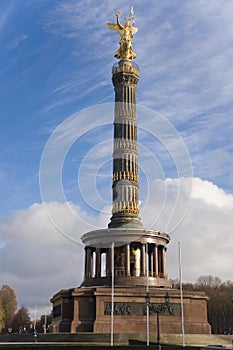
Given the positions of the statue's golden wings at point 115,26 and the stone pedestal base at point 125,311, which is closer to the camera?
the stone pedestal base at point 125,311

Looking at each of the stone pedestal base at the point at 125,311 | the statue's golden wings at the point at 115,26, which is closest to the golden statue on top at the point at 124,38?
the statue's golden wings at the point at 115,26

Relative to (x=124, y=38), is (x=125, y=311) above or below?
below

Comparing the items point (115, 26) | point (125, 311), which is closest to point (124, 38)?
point (115, 26)

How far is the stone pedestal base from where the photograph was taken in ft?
125

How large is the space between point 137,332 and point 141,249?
9.98 meters

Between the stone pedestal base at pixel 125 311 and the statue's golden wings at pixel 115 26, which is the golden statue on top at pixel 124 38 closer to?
the statue's golden wings at pixel 115 26

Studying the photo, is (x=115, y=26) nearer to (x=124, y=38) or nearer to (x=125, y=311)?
(x=124, y=38)

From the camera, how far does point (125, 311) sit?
38531 millimetres

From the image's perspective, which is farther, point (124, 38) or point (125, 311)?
point (124, 38)

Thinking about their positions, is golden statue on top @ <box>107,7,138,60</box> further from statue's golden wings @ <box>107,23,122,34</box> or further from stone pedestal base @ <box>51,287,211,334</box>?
stone pedestal base @ <box>51,287,211,334</box>

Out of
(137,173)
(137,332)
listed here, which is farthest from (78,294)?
(137,173)

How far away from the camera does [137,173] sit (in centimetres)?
5106

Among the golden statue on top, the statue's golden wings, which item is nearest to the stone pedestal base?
the golden statue on top

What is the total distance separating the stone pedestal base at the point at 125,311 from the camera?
125ft
